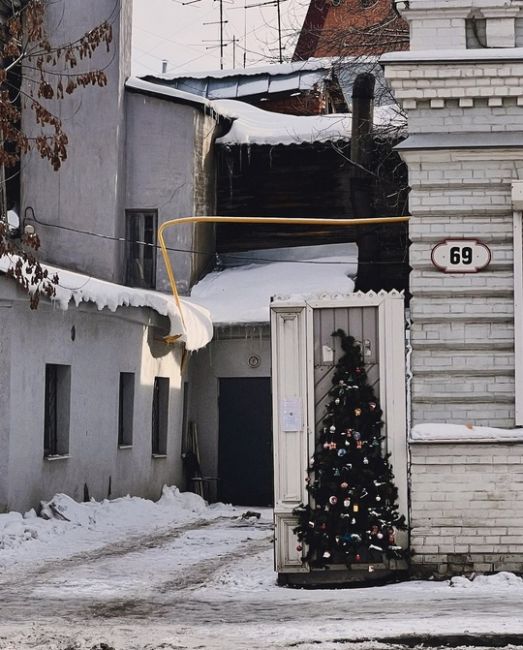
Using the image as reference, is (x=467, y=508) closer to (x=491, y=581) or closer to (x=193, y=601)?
(x=491, y=581)

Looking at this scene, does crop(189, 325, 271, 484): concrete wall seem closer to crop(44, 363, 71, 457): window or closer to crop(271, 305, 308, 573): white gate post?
crop(44, 363, 71, 457): window

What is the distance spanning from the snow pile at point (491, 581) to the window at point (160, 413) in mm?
12843

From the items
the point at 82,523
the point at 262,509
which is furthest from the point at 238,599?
the point at 262,509

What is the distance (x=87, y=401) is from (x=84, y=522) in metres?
2.65

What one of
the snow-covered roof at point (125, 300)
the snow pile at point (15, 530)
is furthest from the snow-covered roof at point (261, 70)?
the snow pile at point (15, 530)

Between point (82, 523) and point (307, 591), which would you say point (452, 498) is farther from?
point (82, 523)

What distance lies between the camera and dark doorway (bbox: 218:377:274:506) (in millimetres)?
25844

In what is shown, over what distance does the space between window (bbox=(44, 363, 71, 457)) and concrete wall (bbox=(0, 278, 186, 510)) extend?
0.13 metres

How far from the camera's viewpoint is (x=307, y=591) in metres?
11.9

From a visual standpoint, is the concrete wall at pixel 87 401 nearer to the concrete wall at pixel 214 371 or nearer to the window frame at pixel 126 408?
the window frame at pixel 126 408

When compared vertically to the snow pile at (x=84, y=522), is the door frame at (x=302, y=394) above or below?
above

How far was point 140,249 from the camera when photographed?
26.8 m

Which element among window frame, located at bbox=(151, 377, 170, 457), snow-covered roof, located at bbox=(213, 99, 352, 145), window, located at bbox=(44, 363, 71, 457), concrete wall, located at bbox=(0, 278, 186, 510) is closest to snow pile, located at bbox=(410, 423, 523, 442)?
concrete wall, located at bbox=(0, 278, 186, 510)

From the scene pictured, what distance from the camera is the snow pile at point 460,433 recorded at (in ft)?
39.0
